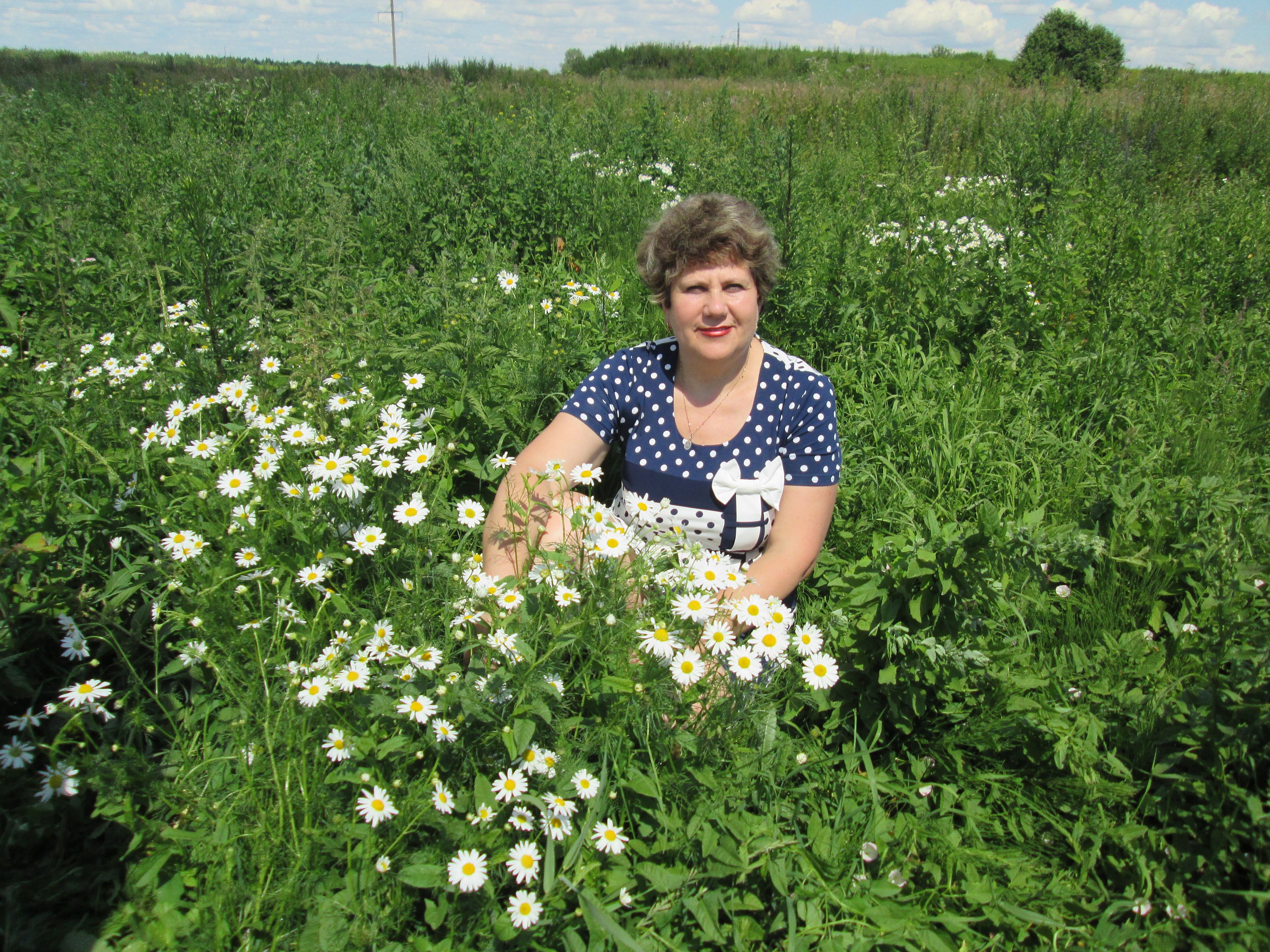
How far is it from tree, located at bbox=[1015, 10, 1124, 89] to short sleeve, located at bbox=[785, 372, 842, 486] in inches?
692

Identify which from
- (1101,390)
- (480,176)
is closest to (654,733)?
(1101,390)

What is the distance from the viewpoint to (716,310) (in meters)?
2.54

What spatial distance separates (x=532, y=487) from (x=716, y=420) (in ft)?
2.81

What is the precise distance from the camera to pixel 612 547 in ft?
6.21

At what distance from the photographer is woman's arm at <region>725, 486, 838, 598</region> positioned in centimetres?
250

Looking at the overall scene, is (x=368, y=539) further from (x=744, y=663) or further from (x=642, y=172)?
(x=642, y=172)

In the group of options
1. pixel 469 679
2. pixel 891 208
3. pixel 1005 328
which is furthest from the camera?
pixel 891 208

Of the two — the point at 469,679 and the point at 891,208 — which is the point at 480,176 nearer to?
the point at 891,208

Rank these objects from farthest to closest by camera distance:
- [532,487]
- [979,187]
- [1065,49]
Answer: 1. [1065,49]
2. [979,187]
3. [532,487]

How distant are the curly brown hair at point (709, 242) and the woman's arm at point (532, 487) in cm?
61

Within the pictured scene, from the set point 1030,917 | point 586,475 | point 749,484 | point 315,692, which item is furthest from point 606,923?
point 749,484

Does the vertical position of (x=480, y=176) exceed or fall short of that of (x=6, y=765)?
it exceeds it

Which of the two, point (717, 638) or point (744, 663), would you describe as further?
point (744, 663)

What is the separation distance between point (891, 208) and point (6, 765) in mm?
4582
